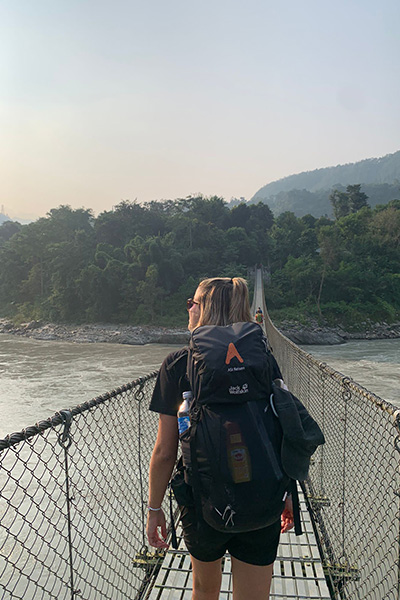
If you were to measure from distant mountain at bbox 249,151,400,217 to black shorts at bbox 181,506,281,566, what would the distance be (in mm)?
87975

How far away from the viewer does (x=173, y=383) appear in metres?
0.98

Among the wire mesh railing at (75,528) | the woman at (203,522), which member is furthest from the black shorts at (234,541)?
the wire mesh railing at (75,528)

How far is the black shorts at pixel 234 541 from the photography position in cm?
92

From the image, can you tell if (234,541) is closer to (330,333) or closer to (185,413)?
(185,413)

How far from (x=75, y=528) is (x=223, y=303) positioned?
93cm

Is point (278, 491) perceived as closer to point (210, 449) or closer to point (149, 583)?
point (210, 449)

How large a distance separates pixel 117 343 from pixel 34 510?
58.0 feet

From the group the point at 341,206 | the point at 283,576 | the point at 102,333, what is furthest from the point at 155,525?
the point at 341,206

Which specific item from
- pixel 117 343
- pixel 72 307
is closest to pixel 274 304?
pixel 117 343

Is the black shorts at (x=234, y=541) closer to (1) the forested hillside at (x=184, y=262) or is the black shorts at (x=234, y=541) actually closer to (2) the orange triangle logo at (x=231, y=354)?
(2) the orange triangle logo at (x=231, y=354)

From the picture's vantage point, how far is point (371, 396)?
1346 mm

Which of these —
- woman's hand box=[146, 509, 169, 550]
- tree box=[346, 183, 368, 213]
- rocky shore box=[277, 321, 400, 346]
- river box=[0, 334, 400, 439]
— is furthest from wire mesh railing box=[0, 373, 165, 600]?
tree box=[346, 183, 368, 213]

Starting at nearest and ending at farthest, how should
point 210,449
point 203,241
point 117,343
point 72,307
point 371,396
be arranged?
point 210,449 → point 371,396 → point 117,343 → point 72,307 → point 203,241

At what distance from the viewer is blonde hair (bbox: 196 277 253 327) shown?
1.00 meters
